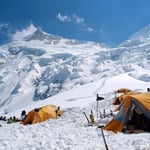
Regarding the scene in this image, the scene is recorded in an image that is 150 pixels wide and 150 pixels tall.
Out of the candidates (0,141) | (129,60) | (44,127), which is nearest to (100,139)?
(0,141)

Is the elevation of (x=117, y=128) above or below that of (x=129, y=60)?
below

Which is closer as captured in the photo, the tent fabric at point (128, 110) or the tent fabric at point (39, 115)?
the tent fabric at point (128, 110)

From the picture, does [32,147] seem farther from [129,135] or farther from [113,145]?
[129,135]

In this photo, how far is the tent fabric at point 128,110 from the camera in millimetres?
13805

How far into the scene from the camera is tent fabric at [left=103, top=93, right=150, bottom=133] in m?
13.8

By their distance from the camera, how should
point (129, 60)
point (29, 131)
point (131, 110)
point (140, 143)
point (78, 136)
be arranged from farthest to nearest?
point (129, 60)
point (29, 131)
point (131, 110)
point (78, 136)
point (140, 143)

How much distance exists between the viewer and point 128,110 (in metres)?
14.3

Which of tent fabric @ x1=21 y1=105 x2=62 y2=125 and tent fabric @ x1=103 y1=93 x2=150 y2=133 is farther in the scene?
tent fabric @ x1=21 y1=105 x2=62 y2=125

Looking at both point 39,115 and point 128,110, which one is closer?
point 128,110

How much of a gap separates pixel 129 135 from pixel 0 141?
5040 mm

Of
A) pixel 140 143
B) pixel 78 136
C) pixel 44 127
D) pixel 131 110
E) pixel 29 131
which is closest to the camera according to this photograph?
pixel 140 143

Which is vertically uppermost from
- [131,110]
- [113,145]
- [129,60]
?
[129,60]

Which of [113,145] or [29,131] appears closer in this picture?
[113,145]

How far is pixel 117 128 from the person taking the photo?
13945 mm
